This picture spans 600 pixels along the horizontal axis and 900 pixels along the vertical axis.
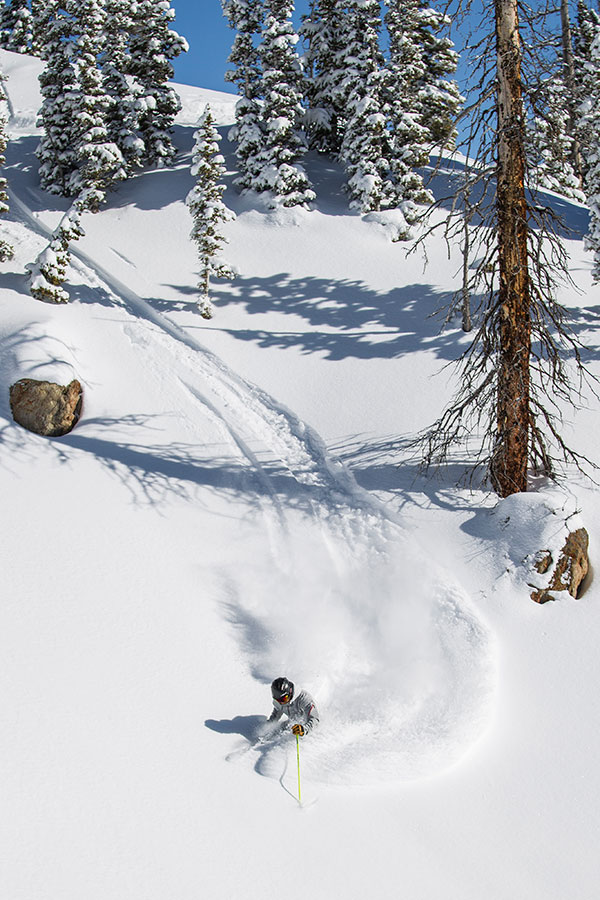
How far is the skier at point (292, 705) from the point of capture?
7.89 m

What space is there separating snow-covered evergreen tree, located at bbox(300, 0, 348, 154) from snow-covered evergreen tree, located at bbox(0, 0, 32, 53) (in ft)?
143

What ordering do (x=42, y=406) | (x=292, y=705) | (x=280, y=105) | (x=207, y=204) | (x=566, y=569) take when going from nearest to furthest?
(x=292, y=705) < (x=566, y=569) < (x=42, y=406) < (x=207, y=204) < (x=280, y=105)

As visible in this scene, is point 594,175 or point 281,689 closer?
point 281,689

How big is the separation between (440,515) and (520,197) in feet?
19.0

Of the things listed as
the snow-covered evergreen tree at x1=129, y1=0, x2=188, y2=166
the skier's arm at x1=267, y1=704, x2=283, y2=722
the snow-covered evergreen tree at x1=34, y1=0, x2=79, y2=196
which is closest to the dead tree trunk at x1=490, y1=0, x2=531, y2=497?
the skier's arm at x1=267, y1=704, x2=283, y2=722

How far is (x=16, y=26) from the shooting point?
197ft

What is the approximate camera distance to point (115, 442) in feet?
45.4

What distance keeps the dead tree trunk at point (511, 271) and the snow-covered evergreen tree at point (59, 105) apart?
25533 millimetres

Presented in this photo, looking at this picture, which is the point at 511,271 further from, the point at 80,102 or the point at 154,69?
the point at 154,69

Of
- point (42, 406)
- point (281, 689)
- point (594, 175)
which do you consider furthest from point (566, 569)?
point (594, 175)

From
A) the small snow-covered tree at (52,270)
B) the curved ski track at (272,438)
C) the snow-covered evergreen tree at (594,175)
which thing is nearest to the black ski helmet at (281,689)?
the curved ski track at (272,438)

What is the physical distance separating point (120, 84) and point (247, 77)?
6.95 metres

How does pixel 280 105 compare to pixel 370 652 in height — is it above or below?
above

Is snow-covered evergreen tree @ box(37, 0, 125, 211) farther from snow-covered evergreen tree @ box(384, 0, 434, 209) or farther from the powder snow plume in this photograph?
the powder snow plume
